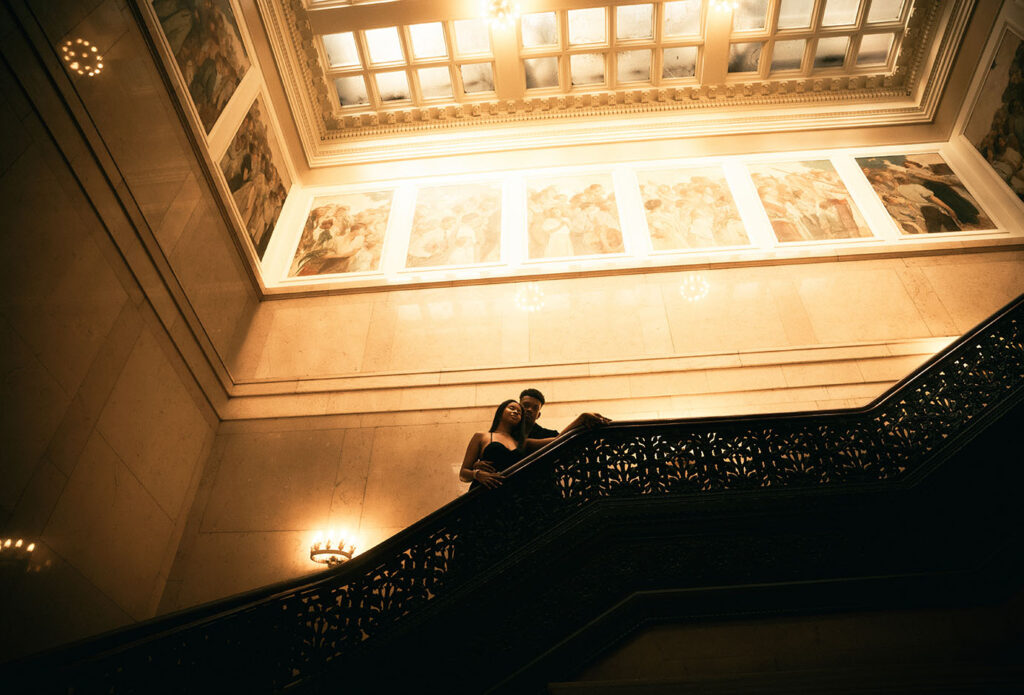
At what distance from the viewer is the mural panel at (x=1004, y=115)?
28.1ft

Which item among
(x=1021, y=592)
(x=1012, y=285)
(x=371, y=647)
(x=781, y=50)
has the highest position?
(x=781, y=50)

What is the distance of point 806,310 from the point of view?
25.0 ft

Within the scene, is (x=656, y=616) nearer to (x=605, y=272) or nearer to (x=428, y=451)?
(x=428, y=451)

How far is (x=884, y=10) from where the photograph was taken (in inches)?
394

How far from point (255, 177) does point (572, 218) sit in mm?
4745

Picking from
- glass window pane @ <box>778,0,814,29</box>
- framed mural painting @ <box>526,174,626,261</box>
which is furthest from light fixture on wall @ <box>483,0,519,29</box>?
glass window pane @ <box>778,0,814,29</box>

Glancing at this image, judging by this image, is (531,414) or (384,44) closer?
(531,414)

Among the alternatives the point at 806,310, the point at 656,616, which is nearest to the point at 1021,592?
the point at 656,616

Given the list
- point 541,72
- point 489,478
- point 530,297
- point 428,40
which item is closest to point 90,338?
point 489,478

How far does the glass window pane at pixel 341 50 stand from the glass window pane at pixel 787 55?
7.17 m

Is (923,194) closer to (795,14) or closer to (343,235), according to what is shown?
(795,14)

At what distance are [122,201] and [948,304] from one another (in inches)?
371

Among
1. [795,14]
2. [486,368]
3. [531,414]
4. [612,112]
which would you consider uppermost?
[795,14]

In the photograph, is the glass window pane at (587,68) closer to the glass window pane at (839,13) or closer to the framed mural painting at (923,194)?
the glass window pane at (839,13)
